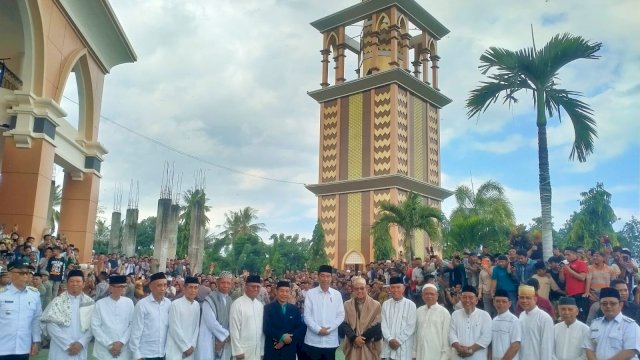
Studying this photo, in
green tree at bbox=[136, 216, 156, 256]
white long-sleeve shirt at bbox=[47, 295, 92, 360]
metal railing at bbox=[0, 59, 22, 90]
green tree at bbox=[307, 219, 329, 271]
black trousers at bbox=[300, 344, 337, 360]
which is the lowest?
black trousers at bbox=[300, 344, 337, 360]

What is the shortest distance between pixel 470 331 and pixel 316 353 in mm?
2199

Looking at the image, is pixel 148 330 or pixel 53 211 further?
pixel 53 211

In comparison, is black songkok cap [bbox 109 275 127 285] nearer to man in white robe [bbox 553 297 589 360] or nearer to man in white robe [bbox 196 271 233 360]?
man in white robe [bbox 196 271 233 360]

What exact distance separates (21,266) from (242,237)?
143ft

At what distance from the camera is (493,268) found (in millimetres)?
10719

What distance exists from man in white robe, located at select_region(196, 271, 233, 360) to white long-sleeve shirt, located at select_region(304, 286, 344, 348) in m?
1.16

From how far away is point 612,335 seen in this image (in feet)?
20.2

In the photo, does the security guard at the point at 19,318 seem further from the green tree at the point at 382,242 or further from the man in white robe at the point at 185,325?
the green tree at the point at 382,242

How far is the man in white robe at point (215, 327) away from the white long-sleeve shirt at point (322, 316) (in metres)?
1.16

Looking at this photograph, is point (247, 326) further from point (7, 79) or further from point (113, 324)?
point (7, 79)

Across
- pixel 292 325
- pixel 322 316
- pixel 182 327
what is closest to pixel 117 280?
pixel 182 327

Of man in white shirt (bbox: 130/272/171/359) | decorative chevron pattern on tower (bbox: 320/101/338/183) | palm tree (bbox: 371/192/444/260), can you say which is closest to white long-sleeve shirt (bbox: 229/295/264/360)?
man in white shirt (bbox: 130/272/171/359)

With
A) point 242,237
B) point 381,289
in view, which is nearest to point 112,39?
point 381,289

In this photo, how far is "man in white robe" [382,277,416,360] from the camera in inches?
299
